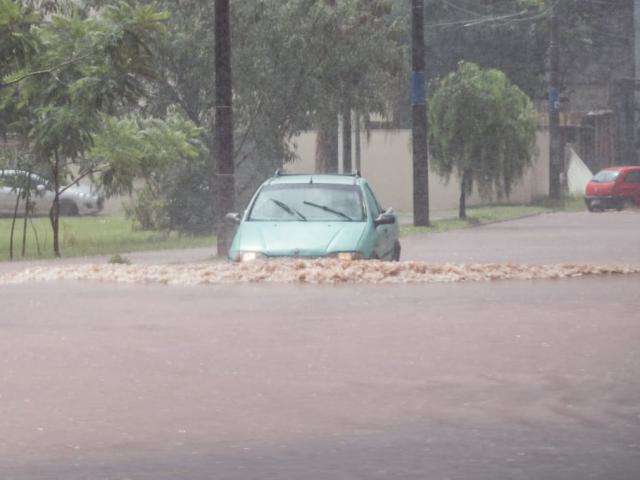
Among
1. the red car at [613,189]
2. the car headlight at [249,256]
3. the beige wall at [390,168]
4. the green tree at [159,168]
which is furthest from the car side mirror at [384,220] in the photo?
the beige wall at [390,168]

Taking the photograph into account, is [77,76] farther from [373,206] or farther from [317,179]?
[373,206]

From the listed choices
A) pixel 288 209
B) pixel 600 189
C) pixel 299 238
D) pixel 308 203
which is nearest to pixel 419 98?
pixel 600 189

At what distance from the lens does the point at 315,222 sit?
20125 millimetres

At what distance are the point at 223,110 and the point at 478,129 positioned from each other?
19202mm

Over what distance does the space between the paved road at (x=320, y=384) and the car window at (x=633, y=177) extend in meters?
33.8

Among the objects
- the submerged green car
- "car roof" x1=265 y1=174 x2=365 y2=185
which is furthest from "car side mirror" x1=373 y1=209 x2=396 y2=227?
"car roof" x1=265 y1=174 x2=365 y2=185

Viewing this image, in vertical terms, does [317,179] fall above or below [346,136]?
below

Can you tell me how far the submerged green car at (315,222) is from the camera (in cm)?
1948

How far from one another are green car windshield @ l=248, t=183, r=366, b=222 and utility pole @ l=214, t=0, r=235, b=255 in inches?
192

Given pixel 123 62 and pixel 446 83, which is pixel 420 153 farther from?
pixel 123 62

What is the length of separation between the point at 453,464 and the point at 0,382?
14.0ft

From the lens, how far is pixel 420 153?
1512 inches

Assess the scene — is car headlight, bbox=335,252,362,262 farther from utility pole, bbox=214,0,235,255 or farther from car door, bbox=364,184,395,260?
utility pole, bbox=214,0,235,255

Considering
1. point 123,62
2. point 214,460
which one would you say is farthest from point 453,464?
point 123,62
